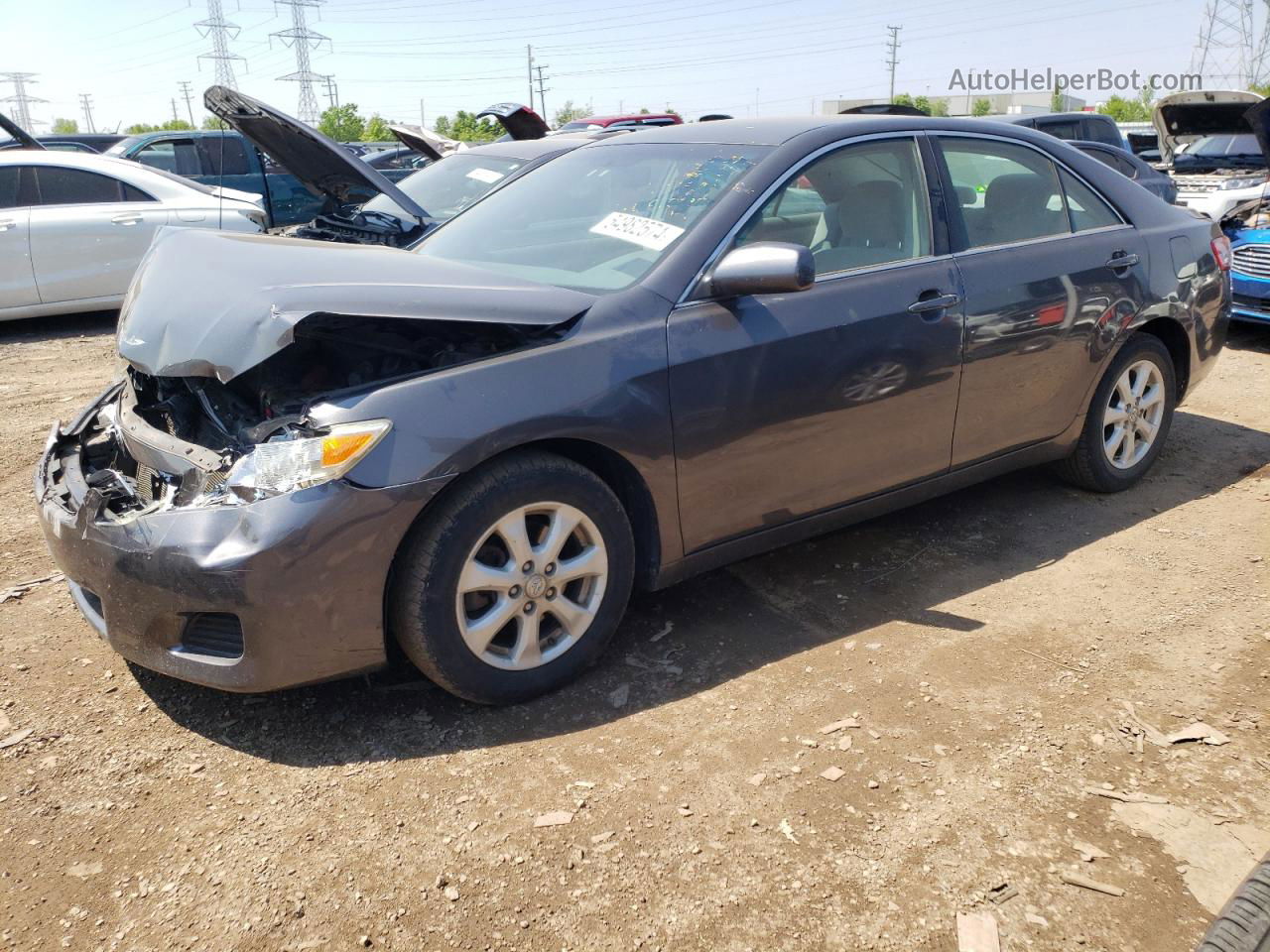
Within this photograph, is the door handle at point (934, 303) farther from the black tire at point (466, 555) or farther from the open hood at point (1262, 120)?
the open hood at point (1262, 120)

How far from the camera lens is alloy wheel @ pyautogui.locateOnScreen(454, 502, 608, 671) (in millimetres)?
2855

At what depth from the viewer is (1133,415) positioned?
463 cm

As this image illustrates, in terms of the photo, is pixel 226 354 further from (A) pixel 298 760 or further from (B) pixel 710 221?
(B) pixel 710 221

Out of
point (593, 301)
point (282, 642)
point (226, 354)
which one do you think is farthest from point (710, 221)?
point (282, 642)

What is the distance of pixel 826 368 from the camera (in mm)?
3402

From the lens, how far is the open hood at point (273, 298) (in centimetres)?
271

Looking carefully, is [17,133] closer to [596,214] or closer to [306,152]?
[306,152]

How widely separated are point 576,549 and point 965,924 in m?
1.43

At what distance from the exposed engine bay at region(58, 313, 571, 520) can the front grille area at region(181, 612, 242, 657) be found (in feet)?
1.02

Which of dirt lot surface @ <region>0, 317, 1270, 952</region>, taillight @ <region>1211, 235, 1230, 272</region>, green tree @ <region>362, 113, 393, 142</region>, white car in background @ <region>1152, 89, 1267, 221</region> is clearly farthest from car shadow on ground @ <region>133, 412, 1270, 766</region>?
green tree @ <region>362, 113, 393, 142</region>

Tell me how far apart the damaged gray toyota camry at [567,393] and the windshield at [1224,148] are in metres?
9.00

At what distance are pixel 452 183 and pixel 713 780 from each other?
18.3 feet

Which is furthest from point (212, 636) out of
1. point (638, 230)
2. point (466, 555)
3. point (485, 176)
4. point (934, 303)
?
point (485, 176)

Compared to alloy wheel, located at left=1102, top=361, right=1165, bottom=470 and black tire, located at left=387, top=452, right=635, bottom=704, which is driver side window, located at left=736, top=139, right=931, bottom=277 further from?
alloy wheel, located at left=1102, top=361, right=1165, bottom=470
